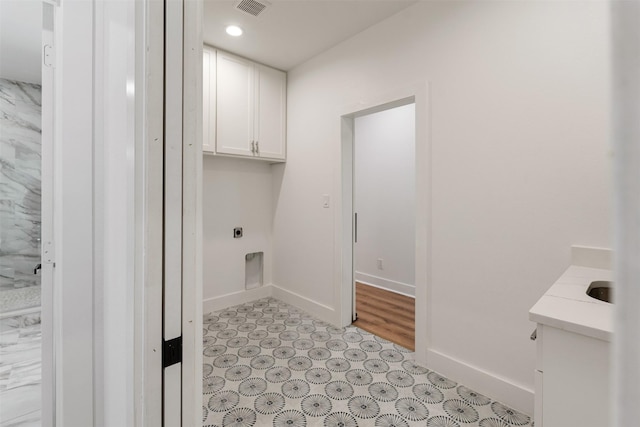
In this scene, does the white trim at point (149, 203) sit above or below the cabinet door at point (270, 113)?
below

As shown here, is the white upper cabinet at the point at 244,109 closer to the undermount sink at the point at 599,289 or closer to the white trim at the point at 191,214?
the white trim at the point at 191,214

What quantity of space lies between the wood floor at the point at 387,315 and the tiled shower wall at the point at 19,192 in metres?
2.57

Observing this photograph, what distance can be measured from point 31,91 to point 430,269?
9.95 ft

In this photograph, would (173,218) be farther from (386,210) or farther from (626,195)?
(386,210)

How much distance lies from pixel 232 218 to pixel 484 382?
2.47 meters

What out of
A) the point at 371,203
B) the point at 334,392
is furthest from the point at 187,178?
the point at 371,203

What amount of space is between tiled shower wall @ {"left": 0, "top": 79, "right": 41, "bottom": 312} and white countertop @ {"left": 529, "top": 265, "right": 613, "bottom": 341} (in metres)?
2.82

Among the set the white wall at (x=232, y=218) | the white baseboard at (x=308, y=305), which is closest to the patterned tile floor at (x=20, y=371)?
the white wall at (x=232, y=218)

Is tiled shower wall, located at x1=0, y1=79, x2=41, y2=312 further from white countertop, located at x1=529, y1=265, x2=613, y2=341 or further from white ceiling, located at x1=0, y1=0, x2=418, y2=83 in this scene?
white countertop, located at x1=529, y1=265, x2=613, y2=341

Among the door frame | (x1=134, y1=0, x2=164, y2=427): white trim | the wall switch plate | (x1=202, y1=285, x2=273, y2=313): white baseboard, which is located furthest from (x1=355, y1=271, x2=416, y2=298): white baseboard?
(x1=134, y1=0, x2=164, y2=427): white trim

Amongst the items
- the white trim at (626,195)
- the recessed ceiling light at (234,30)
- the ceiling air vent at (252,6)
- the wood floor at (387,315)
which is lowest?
the wood floor at (387,315)

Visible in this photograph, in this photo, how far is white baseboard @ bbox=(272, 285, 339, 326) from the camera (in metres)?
2.74

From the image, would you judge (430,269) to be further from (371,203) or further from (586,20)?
(371,203)

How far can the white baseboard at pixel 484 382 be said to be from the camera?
1.63 metres
